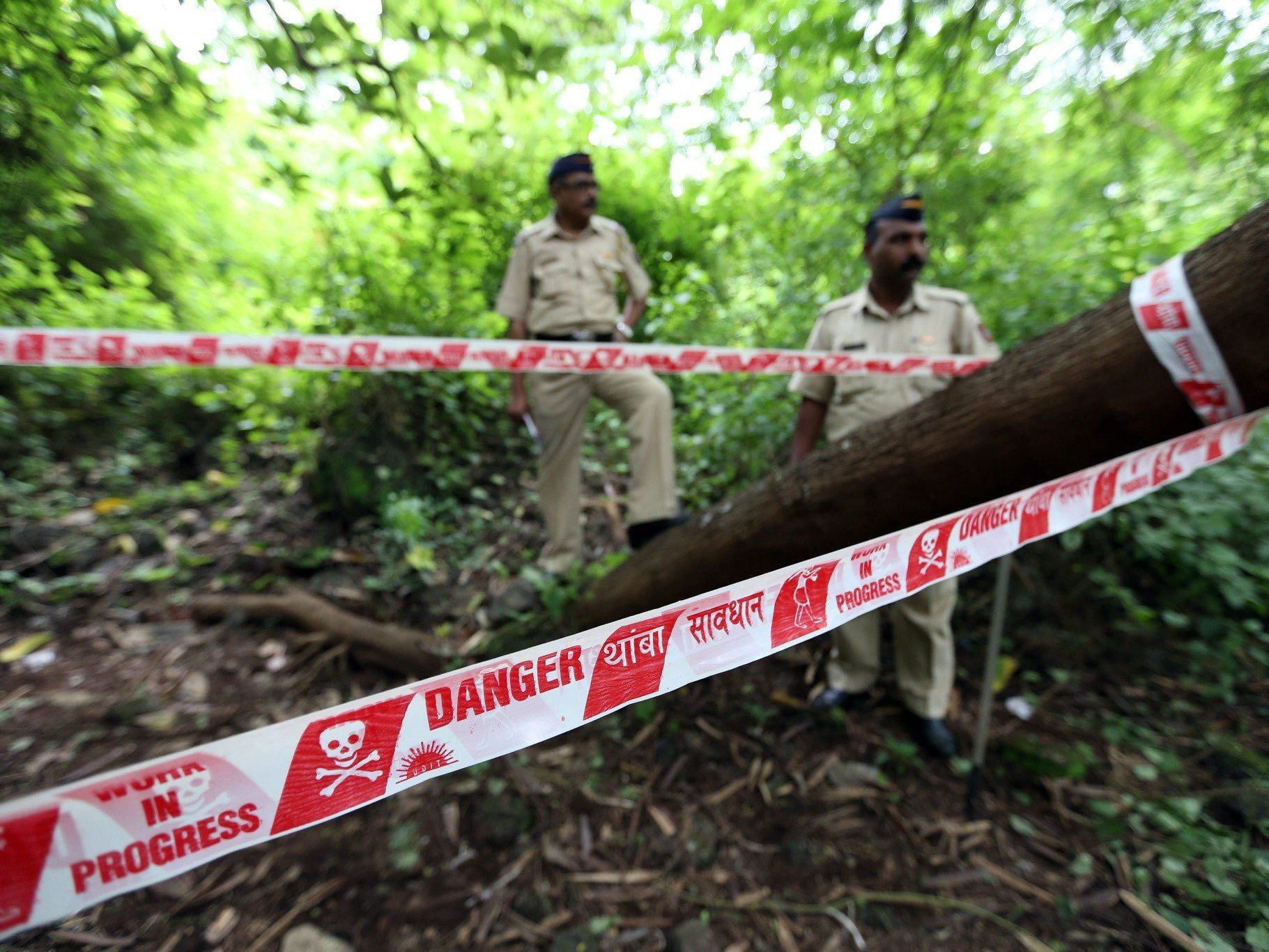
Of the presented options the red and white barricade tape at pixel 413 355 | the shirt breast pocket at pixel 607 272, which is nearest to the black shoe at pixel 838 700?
the red and white barricade tape at pixel 413 355

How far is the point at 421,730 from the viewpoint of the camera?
88 centimetres

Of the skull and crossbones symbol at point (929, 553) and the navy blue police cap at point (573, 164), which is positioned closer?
the skull and crossbones symbol at point (929, 553)

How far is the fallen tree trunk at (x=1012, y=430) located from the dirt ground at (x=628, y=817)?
960mm

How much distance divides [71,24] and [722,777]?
4.46 meters

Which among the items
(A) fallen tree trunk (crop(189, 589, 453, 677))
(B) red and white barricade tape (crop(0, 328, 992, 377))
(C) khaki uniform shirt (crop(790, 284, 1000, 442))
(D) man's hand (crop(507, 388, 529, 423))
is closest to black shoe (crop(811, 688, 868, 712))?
(C) khaki uniform shirt (crop(790, 284, 1000, 442))

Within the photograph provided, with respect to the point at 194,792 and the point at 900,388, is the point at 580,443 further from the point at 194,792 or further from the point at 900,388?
the point at 194,792

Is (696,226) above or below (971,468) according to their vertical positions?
above

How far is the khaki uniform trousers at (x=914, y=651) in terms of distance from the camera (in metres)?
2.51

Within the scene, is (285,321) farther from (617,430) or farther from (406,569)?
(617,430)

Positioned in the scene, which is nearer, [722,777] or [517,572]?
[722,777]

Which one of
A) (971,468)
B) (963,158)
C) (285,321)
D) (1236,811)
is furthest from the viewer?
(285,321)

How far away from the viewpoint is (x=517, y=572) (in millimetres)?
3525

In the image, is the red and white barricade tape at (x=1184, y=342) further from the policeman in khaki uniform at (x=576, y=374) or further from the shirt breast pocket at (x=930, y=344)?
the policeman in khaki uniform at (x=576, y=374)

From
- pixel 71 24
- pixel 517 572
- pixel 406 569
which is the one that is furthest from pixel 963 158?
pixel 71 24
